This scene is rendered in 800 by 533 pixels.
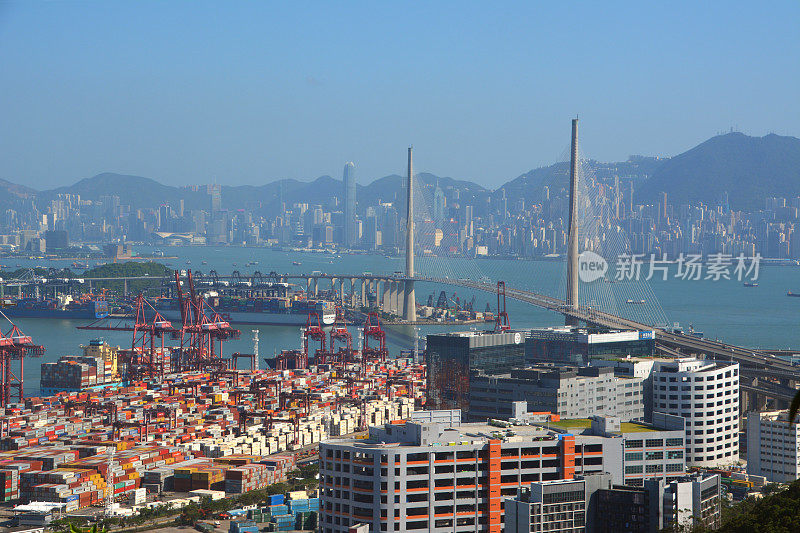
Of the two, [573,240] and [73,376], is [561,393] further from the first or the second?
[573,240]

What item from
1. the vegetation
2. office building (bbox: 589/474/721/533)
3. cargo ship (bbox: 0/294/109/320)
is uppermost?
office building (bbox: 589/474/721/533)

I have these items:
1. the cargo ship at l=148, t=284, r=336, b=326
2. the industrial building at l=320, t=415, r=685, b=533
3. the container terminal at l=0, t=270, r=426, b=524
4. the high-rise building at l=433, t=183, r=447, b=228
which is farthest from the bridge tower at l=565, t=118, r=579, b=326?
the high-rise building at l=433, t=183, r=447, b=228

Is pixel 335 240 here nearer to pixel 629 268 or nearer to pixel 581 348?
pixel 629 268

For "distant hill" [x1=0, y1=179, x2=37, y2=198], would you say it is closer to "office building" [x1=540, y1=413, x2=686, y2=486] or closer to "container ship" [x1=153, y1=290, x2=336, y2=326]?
"container ship" [x1=153, y1=290, x2=336, y2=326]

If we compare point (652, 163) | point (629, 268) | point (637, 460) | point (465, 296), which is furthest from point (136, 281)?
point (652, 163)

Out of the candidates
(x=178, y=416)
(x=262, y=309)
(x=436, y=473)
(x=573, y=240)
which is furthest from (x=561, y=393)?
(x=262, y=309)

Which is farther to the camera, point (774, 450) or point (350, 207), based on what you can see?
point (350, 207)
